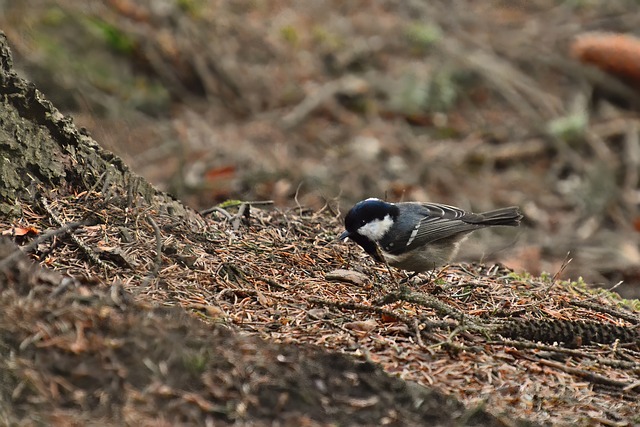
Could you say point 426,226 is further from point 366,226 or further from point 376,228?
point 366,226

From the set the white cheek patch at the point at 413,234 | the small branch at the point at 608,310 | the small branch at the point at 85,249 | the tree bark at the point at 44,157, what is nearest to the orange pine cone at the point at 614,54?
the white cheek patch at the point at 413,234

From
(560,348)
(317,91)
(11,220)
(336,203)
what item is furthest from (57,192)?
(317,91)

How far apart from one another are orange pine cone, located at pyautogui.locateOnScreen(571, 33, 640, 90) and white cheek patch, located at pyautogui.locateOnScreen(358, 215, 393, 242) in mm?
6109

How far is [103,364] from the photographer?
2762 mm

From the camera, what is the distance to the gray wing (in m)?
5.08

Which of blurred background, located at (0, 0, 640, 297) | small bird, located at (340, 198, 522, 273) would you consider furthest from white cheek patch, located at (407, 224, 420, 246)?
blurred background, located at (0, 0, 640, 297)

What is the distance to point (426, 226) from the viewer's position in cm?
528

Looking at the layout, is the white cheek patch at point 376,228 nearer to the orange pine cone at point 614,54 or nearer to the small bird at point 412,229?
the small bird at point 412,229

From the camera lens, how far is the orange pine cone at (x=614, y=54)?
9852mm

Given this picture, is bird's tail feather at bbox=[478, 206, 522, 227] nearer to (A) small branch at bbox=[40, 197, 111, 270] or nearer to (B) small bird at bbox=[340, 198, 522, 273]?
(B) small bird at bbox=[340, 198, 522, 273]

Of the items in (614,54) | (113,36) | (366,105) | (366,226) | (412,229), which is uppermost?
(113,36)

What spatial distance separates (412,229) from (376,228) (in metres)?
0.38

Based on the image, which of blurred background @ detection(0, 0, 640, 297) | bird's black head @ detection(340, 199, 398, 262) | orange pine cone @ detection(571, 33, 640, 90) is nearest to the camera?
bird's black head @ detection(340, 199, 398, 262)

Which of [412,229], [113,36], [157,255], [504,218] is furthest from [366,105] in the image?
[157,255]
